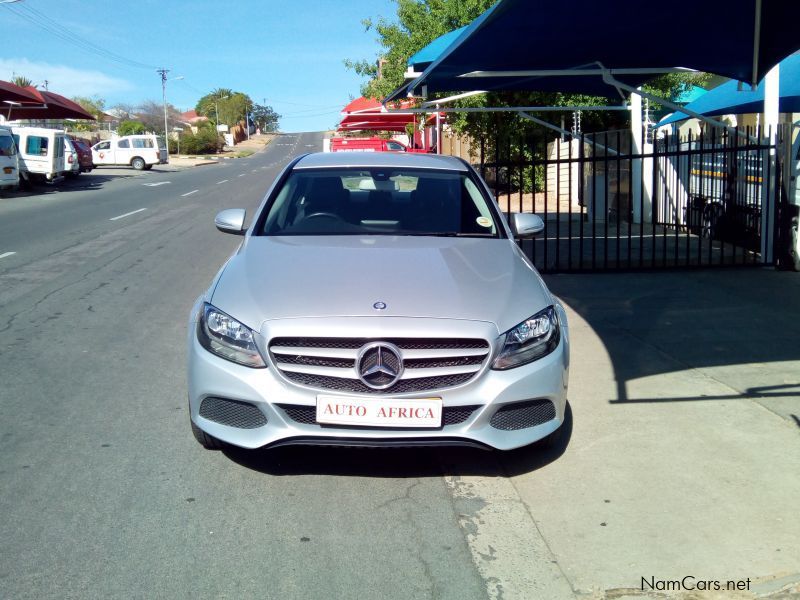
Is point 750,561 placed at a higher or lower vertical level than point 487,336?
lower

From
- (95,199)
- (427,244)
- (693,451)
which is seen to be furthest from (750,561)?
(95,199)

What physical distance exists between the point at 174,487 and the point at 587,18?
511 centimetres

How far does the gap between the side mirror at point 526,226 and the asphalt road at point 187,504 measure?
1692 millimetres

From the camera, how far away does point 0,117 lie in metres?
34.3

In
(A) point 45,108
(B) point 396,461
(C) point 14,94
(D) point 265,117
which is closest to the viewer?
(B) point 396,461

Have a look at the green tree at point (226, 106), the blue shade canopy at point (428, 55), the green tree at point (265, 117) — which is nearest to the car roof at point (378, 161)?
the blue shade canopy at point (428, 55)

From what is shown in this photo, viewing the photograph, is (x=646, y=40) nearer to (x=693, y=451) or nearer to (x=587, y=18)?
(x=587, y=18)

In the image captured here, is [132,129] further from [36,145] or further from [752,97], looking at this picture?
[752,97]

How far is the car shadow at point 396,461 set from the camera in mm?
4684

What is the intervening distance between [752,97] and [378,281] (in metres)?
9.29

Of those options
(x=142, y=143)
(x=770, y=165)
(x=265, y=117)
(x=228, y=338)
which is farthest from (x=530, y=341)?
(x=265, y=117)

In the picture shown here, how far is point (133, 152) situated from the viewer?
5012 centimetres
